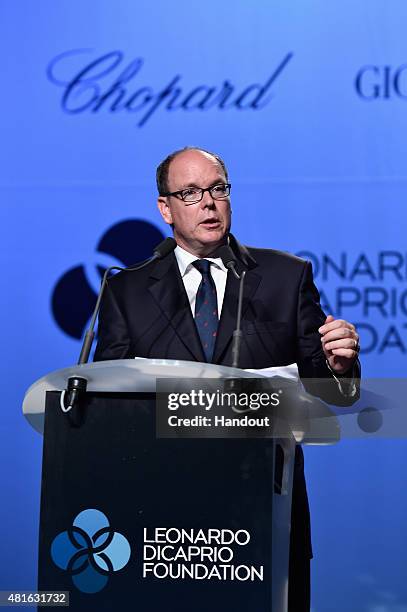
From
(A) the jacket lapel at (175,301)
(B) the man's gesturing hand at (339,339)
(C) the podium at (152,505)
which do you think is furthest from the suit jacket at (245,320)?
(C) the podium at (152,505)

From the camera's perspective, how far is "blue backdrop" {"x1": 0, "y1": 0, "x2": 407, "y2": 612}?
3486mm

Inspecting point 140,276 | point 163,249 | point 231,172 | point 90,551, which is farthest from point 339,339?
point 231,172

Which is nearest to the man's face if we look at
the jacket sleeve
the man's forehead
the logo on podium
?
the man's forehead

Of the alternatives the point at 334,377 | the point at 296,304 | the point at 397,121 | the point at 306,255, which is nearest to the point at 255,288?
the point at 296,304

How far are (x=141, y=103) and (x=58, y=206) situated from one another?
49 centimetres

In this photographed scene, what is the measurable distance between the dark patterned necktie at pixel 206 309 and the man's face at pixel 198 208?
0.18 feet

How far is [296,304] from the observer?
216cm

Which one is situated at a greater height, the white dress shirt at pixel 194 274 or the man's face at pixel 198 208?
the man's face at pixel 198 208

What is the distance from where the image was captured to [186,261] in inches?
87.7

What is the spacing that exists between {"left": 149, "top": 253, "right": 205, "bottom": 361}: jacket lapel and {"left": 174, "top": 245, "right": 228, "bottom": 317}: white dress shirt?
17mm

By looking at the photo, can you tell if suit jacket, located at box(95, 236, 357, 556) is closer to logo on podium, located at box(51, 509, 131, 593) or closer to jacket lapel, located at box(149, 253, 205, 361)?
jacket lapel, located at box(149, 253, 205, 361)

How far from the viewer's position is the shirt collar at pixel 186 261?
2.19 m

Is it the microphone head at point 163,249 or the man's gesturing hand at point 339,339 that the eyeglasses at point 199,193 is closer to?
the microphone head at point 163,249

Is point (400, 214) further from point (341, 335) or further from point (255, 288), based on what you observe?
point (341, 335)
